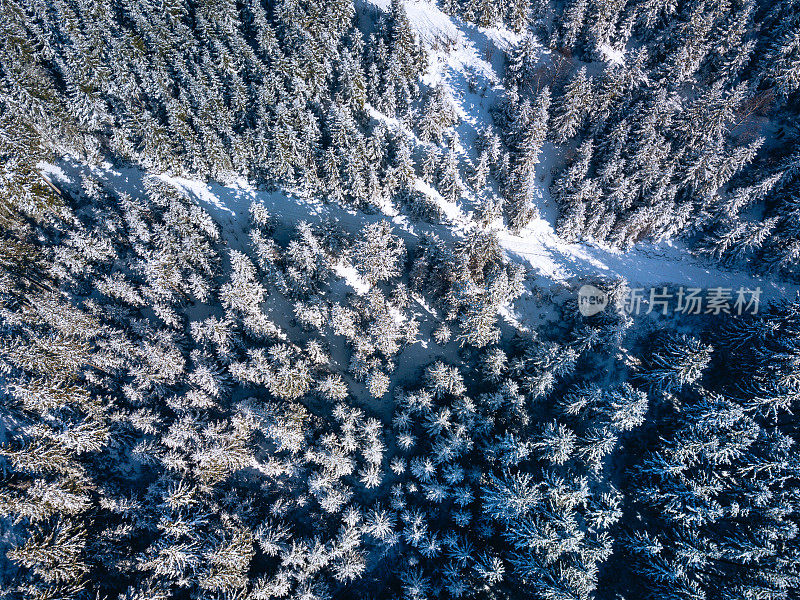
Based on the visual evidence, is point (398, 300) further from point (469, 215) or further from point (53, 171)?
point (53, 171)

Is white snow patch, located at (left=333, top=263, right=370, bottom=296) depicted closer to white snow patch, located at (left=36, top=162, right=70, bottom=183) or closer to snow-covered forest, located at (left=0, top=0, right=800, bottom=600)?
snow-covered forest, located at (left=0, top=0, right=800, bottom=600)

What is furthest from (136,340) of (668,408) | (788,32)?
(788,32)

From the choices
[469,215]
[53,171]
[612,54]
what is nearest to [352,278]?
[469,215]

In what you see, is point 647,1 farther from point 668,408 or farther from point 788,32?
point 668,408

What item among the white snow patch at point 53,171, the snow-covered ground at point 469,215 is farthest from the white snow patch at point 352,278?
the white snow patch at point 53,171
